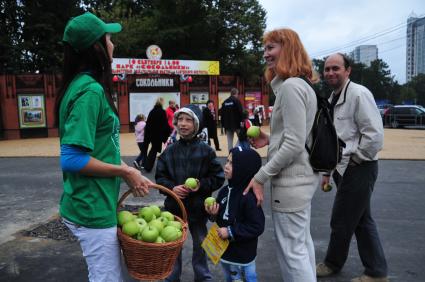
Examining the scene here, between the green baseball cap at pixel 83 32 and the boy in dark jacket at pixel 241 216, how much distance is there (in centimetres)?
131

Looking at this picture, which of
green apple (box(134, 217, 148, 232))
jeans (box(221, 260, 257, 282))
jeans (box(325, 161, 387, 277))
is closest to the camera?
green apple (box(134, 217, 148, 232))

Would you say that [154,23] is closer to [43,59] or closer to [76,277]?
[43,59]

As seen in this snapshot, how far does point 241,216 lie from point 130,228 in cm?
101

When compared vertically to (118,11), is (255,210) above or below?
below

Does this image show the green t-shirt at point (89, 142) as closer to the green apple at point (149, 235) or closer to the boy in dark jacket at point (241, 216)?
the green apple at point (149, 235)

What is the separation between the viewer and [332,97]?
152 inches

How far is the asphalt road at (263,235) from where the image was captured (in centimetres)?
400

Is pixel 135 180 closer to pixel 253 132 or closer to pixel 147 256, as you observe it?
pixel 147 256

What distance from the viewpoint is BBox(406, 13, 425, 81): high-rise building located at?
1860 inches

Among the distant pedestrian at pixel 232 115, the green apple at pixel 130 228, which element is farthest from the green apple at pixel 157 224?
the distant pedestrian at pixel 232 115

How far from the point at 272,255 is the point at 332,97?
1.77 meters

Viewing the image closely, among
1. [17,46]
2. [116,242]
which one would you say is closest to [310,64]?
[116,242]

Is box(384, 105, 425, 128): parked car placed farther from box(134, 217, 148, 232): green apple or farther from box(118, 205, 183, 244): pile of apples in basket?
box(134, 217, 148, 232): green apple

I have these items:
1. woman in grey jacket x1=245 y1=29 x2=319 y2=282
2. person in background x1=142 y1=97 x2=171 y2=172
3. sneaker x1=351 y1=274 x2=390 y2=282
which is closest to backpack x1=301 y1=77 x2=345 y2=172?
woman in grey jacket x1=245 y1=29 x2=319 y2=282
